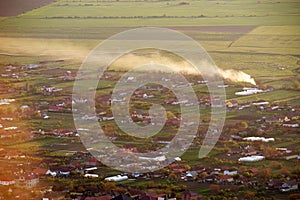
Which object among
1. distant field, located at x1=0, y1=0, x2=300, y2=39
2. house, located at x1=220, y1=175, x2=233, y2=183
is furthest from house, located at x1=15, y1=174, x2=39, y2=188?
distant field, located at x1=0, y1=0, x2=300, y2=39

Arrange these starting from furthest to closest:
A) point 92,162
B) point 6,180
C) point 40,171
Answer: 1. point 92,162
2. point 40,171
3. point 6,180

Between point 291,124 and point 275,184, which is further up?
point 291,124

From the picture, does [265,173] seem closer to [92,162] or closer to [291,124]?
[92,162]

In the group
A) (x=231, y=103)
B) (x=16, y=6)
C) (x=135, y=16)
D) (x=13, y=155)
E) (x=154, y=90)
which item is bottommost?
(x=13, y=155)

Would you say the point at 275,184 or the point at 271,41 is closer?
the point at 275,184

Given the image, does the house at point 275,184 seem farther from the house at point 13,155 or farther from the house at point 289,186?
the house at point 13,155

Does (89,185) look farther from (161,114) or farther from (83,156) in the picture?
(161,114)

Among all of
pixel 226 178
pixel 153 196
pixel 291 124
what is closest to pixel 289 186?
pixel 226 178

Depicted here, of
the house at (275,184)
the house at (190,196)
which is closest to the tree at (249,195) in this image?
the house at (275,184)

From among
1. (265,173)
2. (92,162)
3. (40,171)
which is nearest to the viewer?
(265,173)

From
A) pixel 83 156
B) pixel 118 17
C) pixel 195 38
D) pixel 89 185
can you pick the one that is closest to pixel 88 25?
pixel 118 17
